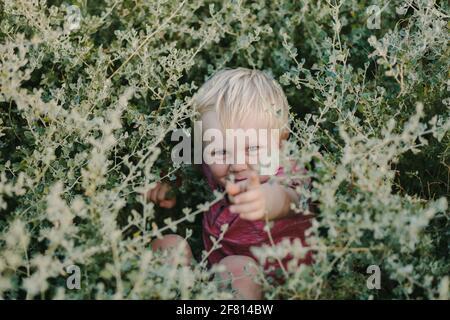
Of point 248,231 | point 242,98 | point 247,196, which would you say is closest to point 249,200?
point 247,196

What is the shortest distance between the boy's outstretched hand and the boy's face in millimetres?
219

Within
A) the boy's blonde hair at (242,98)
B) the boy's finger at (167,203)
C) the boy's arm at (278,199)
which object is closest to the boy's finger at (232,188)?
the boy's arm at (278,199)

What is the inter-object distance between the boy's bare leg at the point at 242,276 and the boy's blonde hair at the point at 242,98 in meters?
0.51

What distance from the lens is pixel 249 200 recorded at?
217cm

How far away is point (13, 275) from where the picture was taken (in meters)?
2.11

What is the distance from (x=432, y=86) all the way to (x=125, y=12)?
1571 mm

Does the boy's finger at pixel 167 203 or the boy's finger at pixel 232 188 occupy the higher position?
the boy's finger at pixel 232 188

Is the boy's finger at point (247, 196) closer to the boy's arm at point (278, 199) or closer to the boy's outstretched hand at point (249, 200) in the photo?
the boy's outstretched hand at point (249, 200)

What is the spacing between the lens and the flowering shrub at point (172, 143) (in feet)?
6.66

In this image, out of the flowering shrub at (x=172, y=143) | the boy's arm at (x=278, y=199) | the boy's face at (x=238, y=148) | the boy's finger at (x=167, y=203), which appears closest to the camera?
the flowering shrub at (x=172, y=143)

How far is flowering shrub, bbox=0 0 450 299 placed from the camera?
6.66ft

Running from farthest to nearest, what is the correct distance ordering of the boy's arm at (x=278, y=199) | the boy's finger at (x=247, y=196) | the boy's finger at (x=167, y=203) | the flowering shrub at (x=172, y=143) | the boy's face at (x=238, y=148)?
the boy's finger at (x=167, y=203)
the boy's face at (x=238, y=148)
the boy's arm at (x=278, y=199)
the boy's finger at (x=247, y=196)
the flowering shrub at (x=172, y=143)

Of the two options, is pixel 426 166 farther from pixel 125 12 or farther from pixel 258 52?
pixel 125 12

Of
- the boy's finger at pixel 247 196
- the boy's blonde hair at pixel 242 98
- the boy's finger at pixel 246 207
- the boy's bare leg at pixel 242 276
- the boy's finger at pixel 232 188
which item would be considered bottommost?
the boy's bare leg at pixel 242 276
